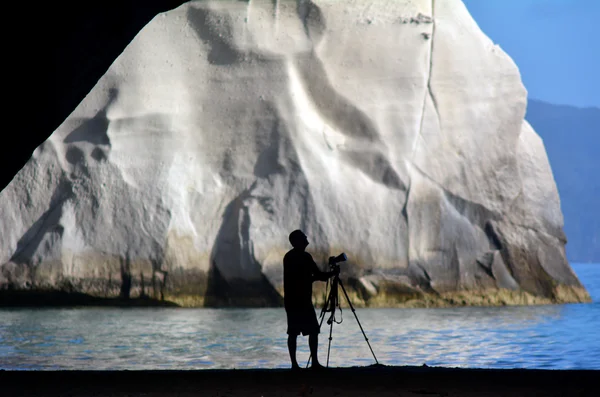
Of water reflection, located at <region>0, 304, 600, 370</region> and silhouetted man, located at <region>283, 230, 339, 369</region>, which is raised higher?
silhouetted man, located at <region>283, 230, 339, 369</region>

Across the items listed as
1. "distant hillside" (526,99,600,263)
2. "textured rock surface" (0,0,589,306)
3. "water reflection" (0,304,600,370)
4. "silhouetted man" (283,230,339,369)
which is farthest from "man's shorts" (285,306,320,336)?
"distant hillside" (526,99,600,263)

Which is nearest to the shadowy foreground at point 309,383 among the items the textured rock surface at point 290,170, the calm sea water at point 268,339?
the calm sea water at point 268,339

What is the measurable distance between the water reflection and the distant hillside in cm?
9304

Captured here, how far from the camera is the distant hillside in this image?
109 meters

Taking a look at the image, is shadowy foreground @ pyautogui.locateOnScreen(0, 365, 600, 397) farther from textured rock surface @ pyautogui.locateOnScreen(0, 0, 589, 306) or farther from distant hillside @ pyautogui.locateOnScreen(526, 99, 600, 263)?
distant hillside @ pyautogui.locateOnScreen(526, 99, 600, 263)

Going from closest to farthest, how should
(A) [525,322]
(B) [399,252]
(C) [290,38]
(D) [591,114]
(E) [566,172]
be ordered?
(A) [525,322] < (B) [399,252] < (C) [290,38] < (E) [566,172] < (D) [591,114]

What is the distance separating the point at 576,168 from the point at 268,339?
118 m

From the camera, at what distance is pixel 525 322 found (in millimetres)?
17359

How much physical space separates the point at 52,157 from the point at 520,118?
1128 centimetres

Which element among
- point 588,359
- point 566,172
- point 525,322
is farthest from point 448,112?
point 566,172

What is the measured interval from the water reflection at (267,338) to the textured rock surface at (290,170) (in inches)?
43.3

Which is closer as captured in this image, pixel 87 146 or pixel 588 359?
pixel 588 359

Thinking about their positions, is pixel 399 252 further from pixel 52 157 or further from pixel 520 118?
pixel 52 157

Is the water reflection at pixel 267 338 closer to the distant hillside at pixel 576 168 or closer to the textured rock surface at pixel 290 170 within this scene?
the textured rock surface at pixel 290 170
